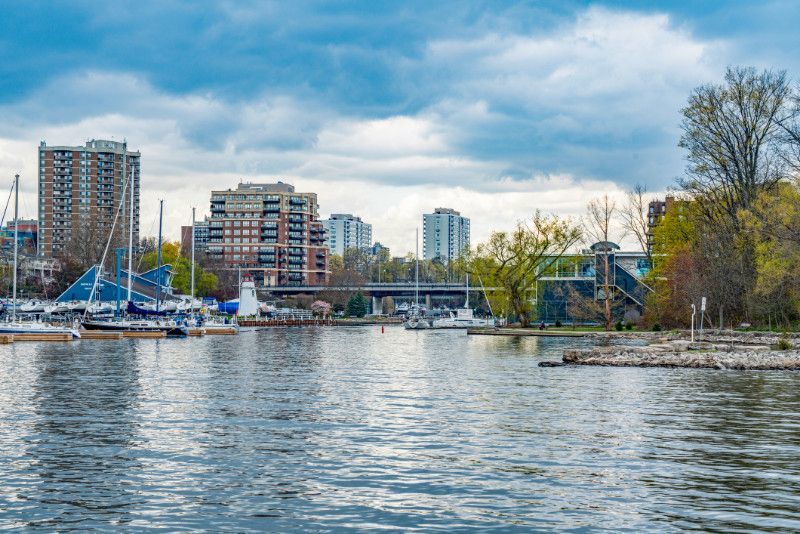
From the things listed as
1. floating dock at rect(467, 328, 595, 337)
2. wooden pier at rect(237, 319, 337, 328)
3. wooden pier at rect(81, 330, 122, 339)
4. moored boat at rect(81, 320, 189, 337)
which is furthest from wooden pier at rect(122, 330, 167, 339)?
wooden pier at rect(237, 319, 337, 328)

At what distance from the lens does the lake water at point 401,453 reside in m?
16.9

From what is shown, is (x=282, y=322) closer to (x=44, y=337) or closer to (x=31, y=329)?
(x=31, y=329)

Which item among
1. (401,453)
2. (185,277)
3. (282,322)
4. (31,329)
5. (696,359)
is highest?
(185,277)

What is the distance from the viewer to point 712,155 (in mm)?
75562

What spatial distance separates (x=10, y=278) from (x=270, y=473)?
143369 millimetres

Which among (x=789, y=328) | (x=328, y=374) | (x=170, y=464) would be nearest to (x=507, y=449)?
(x=170, y=464)

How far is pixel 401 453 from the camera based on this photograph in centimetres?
2317

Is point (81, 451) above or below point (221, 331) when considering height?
below

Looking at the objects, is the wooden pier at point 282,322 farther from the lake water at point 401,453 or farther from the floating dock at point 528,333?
the lake water at point 401,453

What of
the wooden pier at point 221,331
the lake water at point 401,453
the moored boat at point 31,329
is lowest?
the lake water at point 401,453

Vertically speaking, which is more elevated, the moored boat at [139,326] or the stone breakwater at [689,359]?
the moored boat at [139,326]

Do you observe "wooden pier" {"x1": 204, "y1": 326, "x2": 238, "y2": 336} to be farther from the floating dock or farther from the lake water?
the lake water

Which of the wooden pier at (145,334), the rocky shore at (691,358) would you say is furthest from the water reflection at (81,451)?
the wooden pier at (145,334)

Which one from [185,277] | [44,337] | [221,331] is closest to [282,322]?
[185,277]
